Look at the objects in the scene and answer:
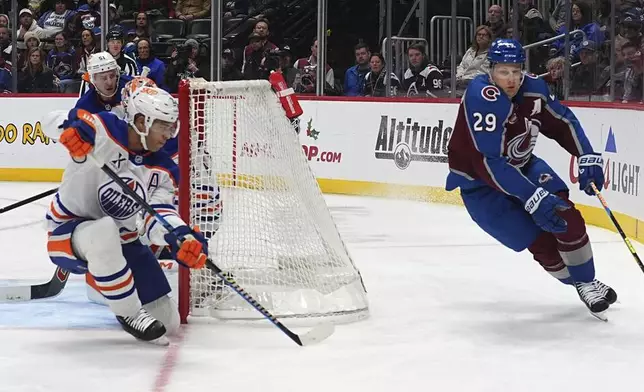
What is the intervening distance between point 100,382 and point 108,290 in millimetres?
417

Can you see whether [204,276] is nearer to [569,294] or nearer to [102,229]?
[102,229]

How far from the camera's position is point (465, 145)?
12.9 ft

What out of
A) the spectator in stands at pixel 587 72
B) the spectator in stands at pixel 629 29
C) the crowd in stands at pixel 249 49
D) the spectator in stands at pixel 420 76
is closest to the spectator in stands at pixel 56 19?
the crowd in stands at pixel 249 49

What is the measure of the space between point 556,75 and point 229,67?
318cm

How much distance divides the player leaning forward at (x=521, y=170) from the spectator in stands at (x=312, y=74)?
504 cm

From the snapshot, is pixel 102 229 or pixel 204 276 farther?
pixel 204 276

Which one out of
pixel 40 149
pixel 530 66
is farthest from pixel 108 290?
pixel 40 149

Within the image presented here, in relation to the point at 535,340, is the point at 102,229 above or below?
above

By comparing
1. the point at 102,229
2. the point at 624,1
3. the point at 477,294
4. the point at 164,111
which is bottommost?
the point at 477,294

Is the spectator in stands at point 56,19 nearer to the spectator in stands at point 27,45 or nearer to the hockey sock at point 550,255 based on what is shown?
the spectator in stands at point 27,45

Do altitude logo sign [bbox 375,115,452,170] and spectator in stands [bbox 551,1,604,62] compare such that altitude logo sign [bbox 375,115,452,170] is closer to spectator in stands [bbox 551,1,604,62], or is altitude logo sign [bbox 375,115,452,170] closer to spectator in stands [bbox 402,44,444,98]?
spectator in stands [bbox 402,44,444,98]

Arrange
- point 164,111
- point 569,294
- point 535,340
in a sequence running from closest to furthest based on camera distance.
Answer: point 164,111, point 535,340, point 569,294

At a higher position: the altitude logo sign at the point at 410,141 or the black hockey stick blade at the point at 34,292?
the altitude logo sign at the point at 410,141

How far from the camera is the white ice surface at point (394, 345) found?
3.01 metres
